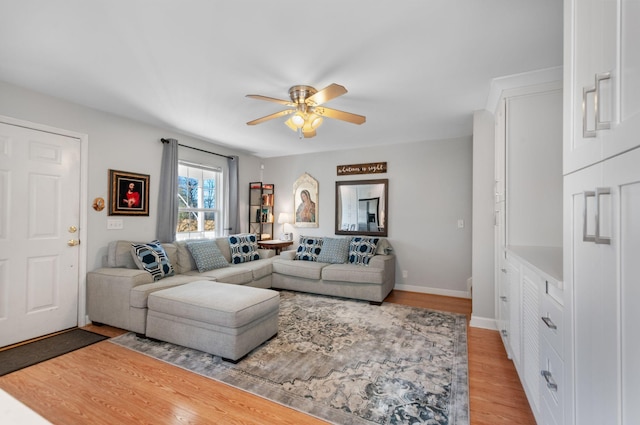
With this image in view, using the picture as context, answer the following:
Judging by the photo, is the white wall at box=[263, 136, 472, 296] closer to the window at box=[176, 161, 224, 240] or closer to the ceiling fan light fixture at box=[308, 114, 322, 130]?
the ceiling fan light fixture at box=[308, 114, 322, 130]

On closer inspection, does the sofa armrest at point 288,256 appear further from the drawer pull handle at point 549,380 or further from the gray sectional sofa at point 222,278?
the drawer pull handle at point 549,380

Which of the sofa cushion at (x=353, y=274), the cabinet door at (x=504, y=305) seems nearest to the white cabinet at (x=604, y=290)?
the cabinet door at (x=504, y=305)

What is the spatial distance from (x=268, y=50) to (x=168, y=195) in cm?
270

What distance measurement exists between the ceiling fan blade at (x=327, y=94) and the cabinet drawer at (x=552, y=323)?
5.90 feet

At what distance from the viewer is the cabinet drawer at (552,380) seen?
119cm

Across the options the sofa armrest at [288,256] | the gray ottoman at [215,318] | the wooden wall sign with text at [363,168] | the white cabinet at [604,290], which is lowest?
the gray ottoman at [215,318]

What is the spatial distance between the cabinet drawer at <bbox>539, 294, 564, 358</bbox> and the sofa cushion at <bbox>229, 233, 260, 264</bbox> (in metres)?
3.82

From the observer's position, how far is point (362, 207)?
494cm

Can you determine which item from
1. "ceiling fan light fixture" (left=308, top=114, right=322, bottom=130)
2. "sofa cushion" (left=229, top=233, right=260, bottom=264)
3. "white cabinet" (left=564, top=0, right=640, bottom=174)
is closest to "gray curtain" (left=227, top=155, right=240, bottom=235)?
"sofa cushion" (left=229, top=233, right=260, bottom=264)

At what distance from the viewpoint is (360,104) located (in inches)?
121

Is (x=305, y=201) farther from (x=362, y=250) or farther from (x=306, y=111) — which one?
(x=306, y=111)

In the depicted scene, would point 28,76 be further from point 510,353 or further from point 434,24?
point 510,353

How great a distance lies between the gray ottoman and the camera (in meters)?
2.36

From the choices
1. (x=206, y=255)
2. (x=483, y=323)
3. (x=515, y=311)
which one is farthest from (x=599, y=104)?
(x=206, y=255)
